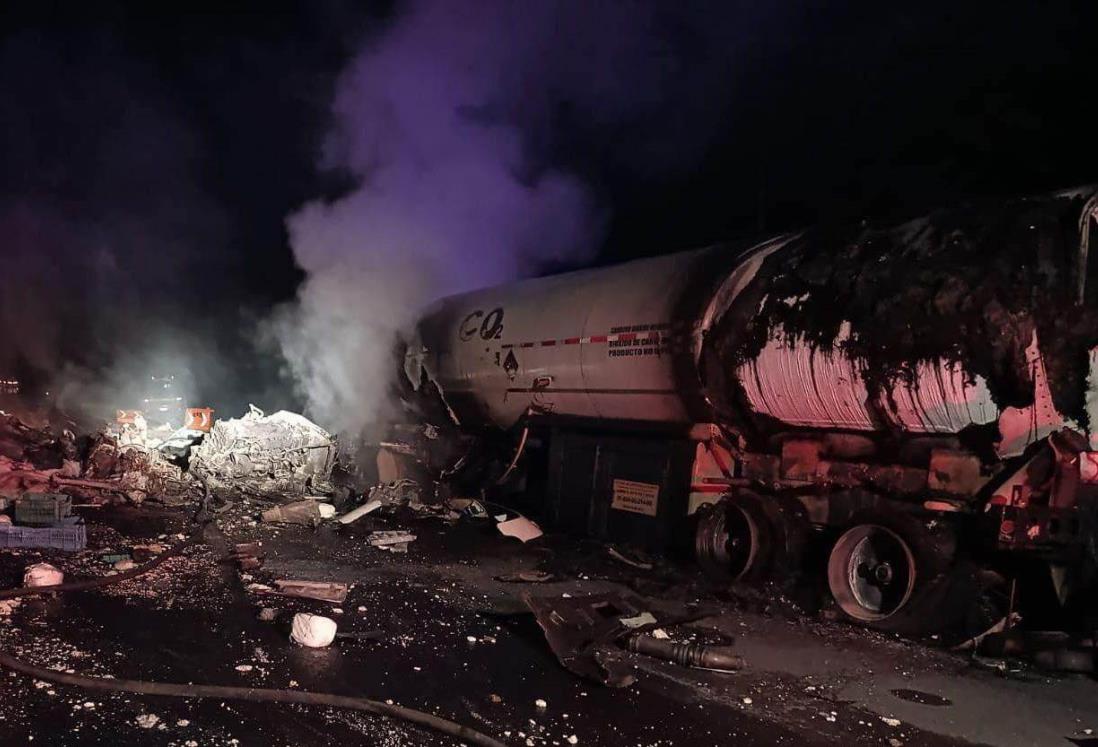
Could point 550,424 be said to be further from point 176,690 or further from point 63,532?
point 176,690

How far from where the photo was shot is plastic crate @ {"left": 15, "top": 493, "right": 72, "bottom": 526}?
7.01 meters

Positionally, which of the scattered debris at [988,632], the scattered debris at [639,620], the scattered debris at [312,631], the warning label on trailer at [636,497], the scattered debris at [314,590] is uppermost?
the warning label on trailer at [636,497]

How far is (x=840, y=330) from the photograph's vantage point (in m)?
5.81

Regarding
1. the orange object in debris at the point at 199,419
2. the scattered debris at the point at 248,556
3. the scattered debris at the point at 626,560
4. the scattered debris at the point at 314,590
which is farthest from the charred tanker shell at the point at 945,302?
the orange object in debris at the point at 199,419

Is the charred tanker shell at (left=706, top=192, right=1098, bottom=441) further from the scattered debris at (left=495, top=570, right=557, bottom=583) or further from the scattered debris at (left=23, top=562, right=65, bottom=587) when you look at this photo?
the scattered debris at (left=23, top=562, right=65, bottom=587)

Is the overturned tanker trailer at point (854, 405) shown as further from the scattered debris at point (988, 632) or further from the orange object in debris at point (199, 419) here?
the orange object in debris at point (199, 419)

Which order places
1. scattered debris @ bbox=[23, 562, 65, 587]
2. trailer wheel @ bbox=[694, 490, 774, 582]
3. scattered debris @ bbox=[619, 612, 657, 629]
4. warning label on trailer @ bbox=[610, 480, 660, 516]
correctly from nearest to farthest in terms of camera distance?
1. scattered debris @ bbox=[619, 612, 657, 629]
2. scattered debris @ bbox=[23, 562, 65, 587]
3. trailer wheel @ bbox=[694, 490, 774, 582]
4. warning label on trailer @ bbox=[610, 480, 660, 516]

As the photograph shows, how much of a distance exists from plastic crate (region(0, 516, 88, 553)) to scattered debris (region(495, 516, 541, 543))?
14.0 ft

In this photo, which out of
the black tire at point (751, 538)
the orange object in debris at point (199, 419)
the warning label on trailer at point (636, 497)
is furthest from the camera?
the orange object in debris at point (199, 419)

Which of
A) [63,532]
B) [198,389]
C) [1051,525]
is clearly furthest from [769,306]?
[198,389]

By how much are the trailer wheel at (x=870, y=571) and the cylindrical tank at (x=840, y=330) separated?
0.88 metres

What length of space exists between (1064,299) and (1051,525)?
1495mm

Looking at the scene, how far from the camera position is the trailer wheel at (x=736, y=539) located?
21.2ft

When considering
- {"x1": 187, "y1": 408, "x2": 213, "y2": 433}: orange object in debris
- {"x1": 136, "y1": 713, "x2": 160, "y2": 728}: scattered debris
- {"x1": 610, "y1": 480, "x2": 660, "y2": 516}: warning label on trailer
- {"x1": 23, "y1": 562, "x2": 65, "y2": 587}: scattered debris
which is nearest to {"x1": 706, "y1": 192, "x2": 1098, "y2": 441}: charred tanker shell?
{"x1": 610, "y1": 480, "x2": 660, "y2": 516}: warning label on trailer
